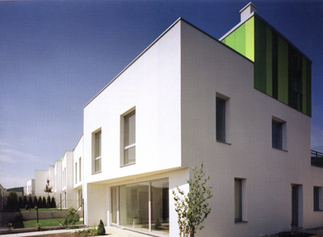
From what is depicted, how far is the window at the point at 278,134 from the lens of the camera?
1271cm

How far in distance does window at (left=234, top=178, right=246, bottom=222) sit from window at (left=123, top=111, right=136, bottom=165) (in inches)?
153

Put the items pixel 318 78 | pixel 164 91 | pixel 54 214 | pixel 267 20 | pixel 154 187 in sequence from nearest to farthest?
pixel 164 91
pixel 154 187
pixel 267 20
pixel 318 78
pixel 54 214

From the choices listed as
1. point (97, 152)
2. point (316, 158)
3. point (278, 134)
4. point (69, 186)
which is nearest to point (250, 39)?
point (278, 134)

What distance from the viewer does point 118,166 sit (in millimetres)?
11547

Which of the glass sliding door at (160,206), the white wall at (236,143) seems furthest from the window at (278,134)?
the glass sliding door at (160,206)

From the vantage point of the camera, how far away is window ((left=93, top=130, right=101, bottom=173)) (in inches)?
566

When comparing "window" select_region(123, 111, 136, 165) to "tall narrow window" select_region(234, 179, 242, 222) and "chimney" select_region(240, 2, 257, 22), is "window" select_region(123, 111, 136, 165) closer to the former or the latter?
"tall narrow window" select_region(234, 179, 242, 222)

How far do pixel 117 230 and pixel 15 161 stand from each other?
575cm

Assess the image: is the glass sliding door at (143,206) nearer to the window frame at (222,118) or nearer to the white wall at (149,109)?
the white wall at (149,109)

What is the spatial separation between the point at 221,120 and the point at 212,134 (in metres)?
1.12

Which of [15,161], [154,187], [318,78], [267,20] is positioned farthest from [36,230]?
[318,78]

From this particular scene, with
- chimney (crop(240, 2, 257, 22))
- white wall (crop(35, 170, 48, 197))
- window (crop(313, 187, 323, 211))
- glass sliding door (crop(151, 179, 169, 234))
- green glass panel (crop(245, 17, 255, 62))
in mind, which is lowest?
white wall (crop(35, 170, 48, 197))

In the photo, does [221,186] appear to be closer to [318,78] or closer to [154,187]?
[154,187]

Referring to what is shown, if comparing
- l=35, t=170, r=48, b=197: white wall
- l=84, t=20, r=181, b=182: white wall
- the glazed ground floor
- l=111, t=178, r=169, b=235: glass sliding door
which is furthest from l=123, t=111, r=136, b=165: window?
l=35, t=170, r=48, b=197: white wall
